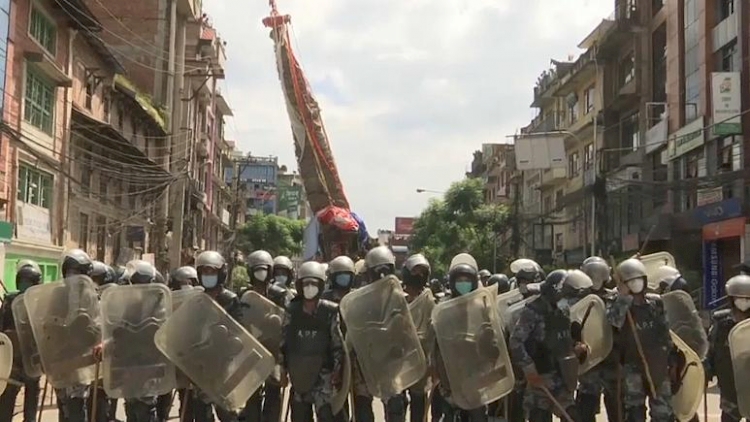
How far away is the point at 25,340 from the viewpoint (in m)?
7.80

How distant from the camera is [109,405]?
319 inches

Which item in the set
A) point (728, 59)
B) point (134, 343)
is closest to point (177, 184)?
point (728, 59)

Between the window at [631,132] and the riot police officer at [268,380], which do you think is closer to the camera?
the riot police officer at [268,380]

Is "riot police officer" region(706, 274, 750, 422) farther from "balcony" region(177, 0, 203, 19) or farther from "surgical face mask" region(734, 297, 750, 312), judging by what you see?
"balcony" region(177, 0, 203, 19)

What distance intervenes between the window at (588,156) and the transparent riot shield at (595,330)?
1195 inches

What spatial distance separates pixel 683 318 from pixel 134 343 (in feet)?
17.0

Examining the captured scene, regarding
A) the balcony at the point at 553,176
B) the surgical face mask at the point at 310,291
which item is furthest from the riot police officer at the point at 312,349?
the balcony at the point at 553,176

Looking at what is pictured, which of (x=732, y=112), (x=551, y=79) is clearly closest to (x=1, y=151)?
(x=732, y=112)

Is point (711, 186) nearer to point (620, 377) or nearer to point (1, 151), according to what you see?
point (620, 377)

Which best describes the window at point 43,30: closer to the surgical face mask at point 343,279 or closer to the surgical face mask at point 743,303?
the surgical face mask at point 343,279

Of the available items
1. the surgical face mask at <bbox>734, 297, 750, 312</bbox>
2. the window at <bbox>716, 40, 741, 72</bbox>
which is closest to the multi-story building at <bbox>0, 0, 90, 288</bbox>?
the surgical face mask at <bbox>734, 297, 750, 312</bbox>

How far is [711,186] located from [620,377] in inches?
593

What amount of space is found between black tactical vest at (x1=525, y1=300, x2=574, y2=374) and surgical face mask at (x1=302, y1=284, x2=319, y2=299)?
1.78m

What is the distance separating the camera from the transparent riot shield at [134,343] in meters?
6.95
